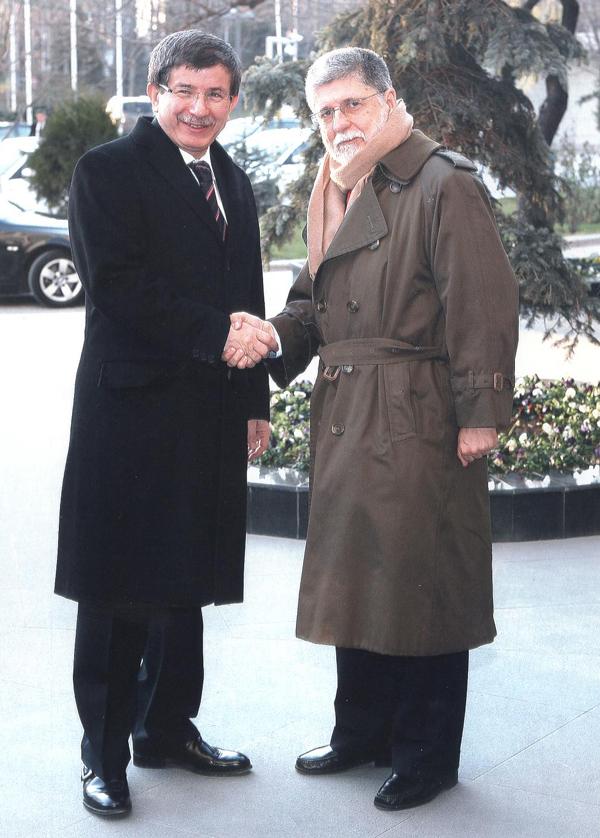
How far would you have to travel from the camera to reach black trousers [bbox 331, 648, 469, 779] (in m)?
3.76

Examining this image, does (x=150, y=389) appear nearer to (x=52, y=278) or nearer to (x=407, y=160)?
(x=407, y=160)

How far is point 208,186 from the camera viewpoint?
382cm

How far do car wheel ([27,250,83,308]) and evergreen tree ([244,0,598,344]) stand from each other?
6.84 metres

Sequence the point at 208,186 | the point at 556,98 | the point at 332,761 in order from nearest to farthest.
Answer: the point at 208,186
the point at 332,761
the point at 556,98

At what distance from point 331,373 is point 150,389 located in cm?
50

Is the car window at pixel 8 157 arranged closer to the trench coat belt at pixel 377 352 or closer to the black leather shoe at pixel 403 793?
the trench coat belt at pixel 377 352

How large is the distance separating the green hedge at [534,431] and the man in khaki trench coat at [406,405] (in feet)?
10.0

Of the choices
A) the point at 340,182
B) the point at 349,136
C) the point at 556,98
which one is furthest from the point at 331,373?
the point at 556,98

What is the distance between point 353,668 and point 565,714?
0.87 m

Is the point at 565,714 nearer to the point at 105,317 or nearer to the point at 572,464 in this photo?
the point at 105,317

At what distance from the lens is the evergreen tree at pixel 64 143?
17234mm

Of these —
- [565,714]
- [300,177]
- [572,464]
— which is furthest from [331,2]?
[565,714]

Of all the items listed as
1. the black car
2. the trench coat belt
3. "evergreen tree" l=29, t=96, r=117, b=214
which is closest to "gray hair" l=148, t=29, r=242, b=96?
the trench coat belt

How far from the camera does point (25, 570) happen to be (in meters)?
6.09
